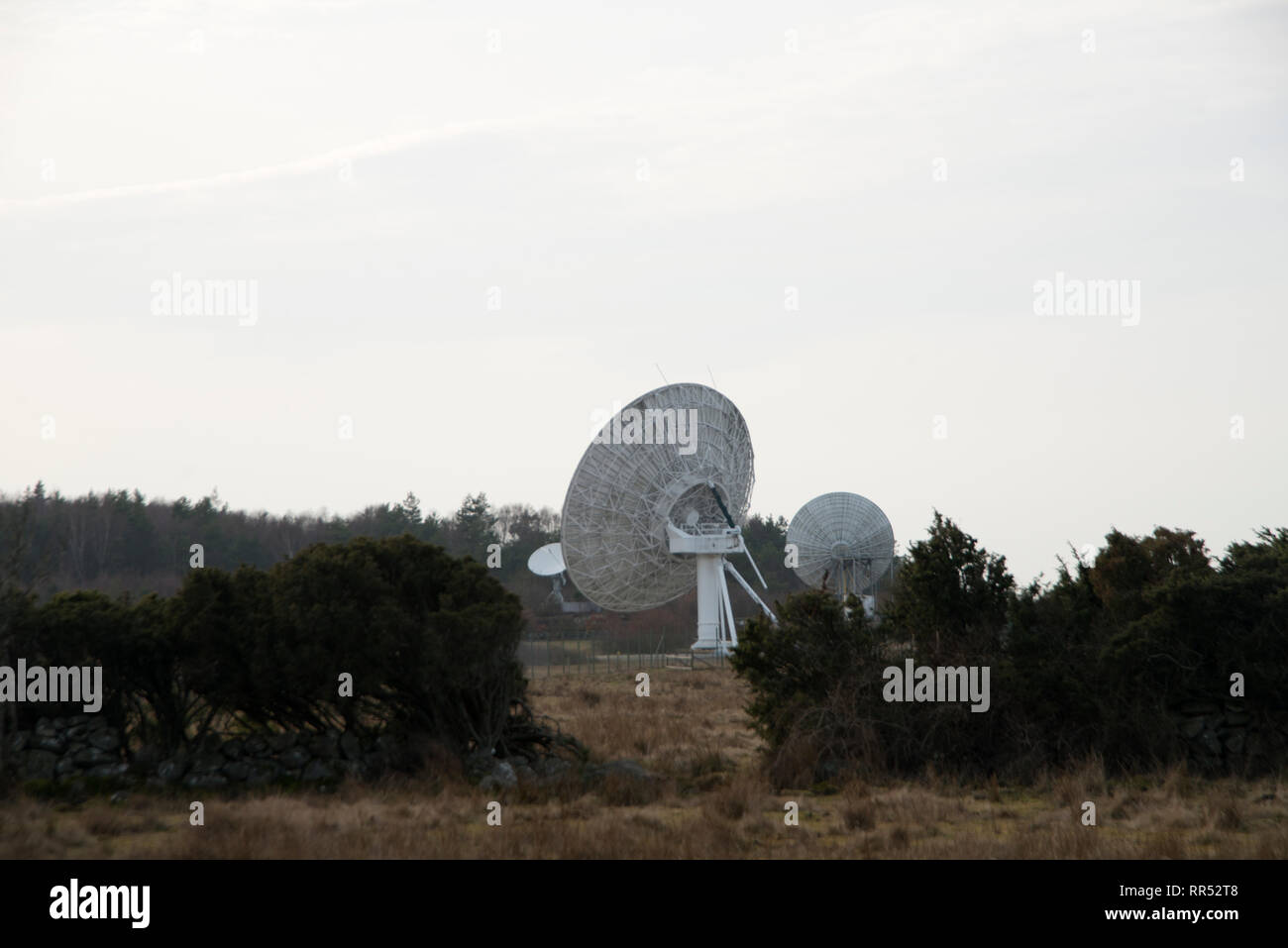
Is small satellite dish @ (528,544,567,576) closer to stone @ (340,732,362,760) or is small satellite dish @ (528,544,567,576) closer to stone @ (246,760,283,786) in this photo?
stone @ (340,732,362,760)

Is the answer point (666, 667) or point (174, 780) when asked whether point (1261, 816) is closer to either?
point (174, 780)

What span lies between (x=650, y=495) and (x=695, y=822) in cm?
3661

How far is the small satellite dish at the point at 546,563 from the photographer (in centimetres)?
8675

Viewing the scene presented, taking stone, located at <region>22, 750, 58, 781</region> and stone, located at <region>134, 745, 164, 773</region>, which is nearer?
stone, located at <region>22, 750, 58, 781</region>

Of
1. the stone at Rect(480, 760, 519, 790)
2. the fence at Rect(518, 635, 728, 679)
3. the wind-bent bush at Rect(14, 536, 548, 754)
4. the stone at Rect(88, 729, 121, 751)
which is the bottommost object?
the fence at Rect(518, 635, 728, 679)

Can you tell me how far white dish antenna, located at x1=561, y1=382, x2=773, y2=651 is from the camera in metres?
48.4

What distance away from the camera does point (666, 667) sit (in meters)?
57.1

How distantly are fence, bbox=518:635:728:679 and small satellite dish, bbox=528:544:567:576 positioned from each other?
463 inches

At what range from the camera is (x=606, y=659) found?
63.6 m

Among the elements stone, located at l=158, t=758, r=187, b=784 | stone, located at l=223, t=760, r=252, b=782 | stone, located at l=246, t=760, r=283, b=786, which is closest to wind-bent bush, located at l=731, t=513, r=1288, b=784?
stone, located at l=246, t=760, r=283, b=786

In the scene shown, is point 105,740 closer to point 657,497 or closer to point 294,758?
point 294,758

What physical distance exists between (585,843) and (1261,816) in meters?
8.94

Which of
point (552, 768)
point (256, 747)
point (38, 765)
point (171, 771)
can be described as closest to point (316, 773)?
point (256, 747)
